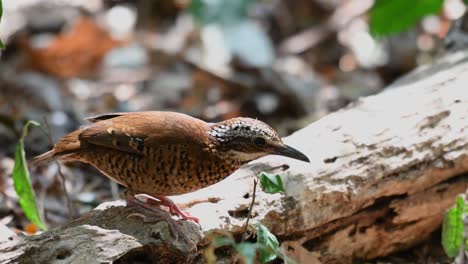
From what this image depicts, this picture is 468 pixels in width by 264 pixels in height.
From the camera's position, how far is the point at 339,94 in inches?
320

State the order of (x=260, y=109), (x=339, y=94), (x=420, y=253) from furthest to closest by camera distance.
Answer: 1. (x=339, y=94)
2. (x=260, y=109)
3. (x=420, y=253)

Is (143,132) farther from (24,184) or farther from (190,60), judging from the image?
(190,60)

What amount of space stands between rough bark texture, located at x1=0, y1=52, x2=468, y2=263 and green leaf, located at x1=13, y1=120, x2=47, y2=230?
77 centimetres

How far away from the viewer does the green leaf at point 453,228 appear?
13.1 ft

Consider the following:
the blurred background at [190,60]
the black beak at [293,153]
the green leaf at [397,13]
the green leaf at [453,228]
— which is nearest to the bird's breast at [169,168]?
the black beak at [293,153]

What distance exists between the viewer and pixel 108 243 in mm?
3625

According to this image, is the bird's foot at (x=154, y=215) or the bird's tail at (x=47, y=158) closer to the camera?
the bird's foot at (x=154, y=215)

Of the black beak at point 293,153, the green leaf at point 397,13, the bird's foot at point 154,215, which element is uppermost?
the green leaf at point 397,13

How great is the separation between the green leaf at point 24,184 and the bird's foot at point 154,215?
2.53 ft

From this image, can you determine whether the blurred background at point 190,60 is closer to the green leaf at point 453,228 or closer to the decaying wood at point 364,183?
the decaying wood at point 364,183

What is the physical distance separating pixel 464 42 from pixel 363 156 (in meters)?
1.99

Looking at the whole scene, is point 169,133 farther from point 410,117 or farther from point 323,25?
point 323,25

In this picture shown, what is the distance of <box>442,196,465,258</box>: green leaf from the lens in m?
3.98

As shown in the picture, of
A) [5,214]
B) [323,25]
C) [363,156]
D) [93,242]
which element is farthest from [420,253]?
[323,25]
